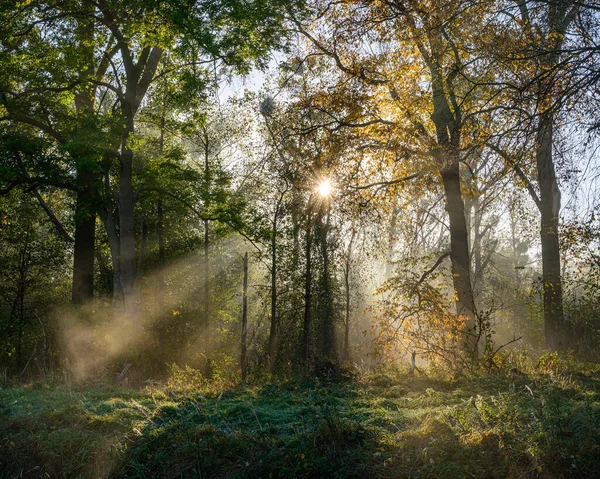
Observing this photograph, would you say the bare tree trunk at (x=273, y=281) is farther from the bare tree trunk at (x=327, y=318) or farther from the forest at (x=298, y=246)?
the bare tree trunk at (x=327, y=318)

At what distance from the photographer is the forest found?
564 centimetres

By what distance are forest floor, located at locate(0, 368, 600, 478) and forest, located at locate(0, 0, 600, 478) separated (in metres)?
0.03

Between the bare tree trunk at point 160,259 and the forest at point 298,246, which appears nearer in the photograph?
the forest at point 298,246

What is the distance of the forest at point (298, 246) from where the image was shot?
564 centimetres

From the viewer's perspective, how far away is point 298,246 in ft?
57.4

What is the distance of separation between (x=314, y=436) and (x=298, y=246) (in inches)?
483

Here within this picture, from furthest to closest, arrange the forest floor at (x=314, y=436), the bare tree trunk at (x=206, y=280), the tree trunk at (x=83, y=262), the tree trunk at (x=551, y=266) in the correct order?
the bare tree trunk at (x=206, y=280) → the tree trunk at (x=83, y=262) → the tree trunk at (x=551, y=266) → the forest floor at (x=314, y=436)

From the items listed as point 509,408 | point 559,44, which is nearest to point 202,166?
point 559,44

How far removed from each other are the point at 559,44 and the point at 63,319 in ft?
56.2

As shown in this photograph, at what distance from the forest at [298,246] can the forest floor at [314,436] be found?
3 cm

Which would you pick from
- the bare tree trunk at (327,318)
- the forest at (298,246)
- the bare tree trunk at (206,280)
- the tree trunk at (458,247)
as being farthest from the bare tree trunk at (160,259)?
the tree trunk at (458,247)

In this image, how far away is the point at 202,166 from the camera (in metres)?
20.4

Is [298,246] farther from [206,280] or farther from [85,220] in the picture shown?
[85,220]

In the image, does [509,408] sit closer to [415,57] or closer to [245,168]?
[415,57]
